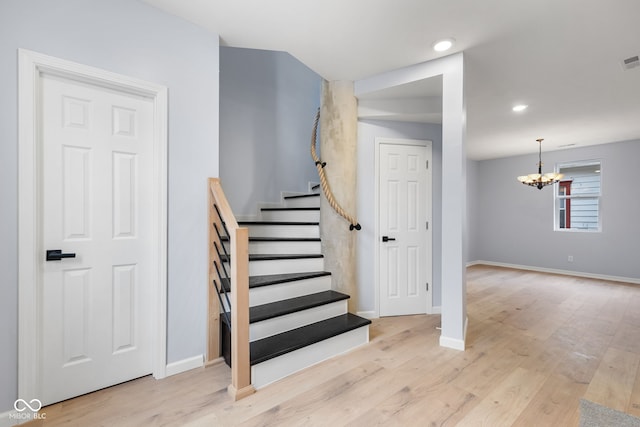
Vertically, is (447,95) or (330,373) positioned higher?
(447,95)

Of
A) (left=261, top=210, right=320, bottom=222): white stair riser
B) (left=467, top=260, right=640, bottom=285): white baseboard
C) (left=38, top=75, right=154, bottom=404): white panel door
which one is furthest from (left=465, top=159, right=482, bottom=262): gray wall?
(left=38, top=75, right=154, bottom=404): white panel door

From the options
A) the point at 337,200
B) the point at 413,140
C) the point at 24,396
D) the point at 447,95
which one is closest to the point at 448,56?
the point at 447,95

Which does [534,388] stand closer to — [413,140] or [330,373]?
[330,373]

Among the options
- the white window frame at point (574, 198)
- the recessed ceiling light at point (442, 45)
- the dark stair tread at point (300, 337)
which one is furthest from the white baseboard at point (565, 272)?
the recessed ceiling light at point (442, 45)

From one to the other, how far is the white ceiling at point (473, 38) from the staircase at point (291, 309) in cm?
179

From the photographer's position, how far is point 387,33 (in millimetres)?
2248

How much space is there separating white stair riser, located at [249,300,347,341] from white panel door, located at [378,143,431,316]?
35.9 inches

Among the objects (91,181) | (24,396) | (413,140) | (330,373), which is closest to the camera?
(24,396)

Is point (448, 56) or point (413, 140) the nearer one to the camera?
point (448, 56)

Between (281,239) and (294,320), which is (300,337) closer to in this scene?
(294,320)

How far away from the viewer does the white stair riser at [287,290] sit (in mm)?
2369

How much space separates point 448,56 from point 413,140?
1.09 metres

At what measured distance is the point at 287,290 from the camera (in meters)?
2.56

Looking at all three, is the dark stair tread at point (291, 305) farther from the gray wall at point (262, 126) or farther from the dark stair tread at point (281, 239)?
the gray wall at point (262, 126)
